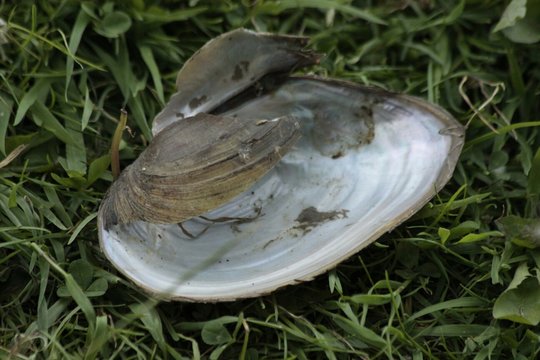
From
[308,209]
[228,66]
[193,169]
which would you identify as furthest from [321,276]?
[228,66]

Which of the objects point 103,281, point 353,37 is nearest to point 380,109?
point 353,37

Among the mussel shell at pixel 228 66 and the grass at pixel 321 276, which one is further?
the mussel shell at pixel 228 66

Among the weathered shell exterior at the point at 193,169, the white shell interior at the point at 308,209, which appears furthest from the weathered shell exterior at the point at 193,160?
the white shell interior at the point at 308,209

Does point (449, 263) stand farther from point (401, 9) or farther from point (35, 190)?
point (35, 190)

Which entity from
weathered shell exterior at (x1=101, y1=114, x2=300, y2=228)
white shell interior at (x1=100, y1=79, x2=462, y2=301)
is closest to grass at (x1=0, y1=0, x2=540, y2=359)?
white shell interior at (x1=100, y1=79, x2=462, y2=301)

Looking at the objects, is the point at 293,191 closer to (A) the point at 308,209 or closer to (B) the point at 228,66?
(A) the point at 308,209

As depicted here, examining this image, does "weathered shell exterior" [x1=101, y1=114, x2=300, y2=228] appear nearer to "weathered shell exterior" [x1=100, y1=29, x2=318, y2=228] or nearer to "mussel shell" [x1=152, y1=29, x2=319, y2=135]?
"weathered shell exterior" [x1=100, y1=29, x2=318, y2=228]

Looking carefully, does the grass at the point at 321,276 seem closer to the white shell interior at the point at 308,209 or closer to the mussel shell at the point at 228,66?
the white shell interior at the point at 308,209
